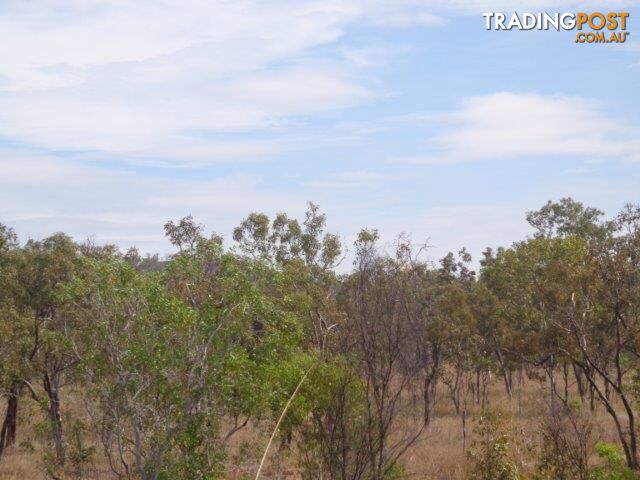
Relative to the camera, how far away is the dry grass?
872 inches

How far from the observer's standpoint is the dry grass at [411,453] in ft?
72.6

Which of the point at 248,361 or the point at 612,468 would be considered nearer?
the point at 248,361

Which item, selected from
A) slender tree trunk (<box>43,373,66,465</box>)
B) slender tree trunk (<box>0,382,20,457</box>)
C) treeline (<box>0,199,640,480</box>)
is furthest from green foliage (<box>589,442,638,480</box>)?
slender tree trunk (<box>0,382,20,457</box>)

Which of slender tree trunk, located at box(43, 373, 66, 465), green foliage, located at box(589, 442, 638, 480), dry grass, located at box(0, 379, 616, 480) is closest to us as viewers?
green foliage, located at box(589, 442, 638, 480)

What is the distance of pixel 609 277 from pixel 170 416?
43.3 feet

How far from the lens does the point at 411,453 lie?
2622 cm

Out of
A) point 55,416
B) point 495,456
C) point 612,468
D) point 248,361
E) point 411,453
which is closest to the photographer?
point 248,361

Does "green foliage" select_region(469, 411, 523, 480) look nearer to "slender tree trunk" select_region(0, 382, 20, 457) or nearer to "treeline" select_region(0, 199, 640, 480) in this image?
"treeline" select_region(0, 199, 640, 480)

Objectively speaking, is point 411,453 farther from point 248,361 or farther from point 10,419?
point 10,419

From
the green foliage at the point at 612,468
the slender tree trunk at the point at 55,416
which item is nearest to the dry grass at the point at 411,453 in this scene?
the slender tree trunk at the point at 55,416

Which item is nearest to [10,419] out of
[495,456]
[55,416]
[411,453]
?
[55,416]

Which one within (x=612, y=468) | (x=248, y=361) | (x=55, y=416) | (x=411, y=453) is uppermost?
(x=248, y=361)

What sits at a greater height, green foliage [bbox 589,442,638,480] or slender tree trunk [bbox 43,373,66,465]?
slender tree trunk [bbox 43,373,66,465]

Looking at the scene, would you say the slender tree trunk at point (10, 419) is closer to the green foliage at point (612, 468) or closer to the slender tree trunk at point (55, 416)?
the slender tree trunk at point (55, 416)
